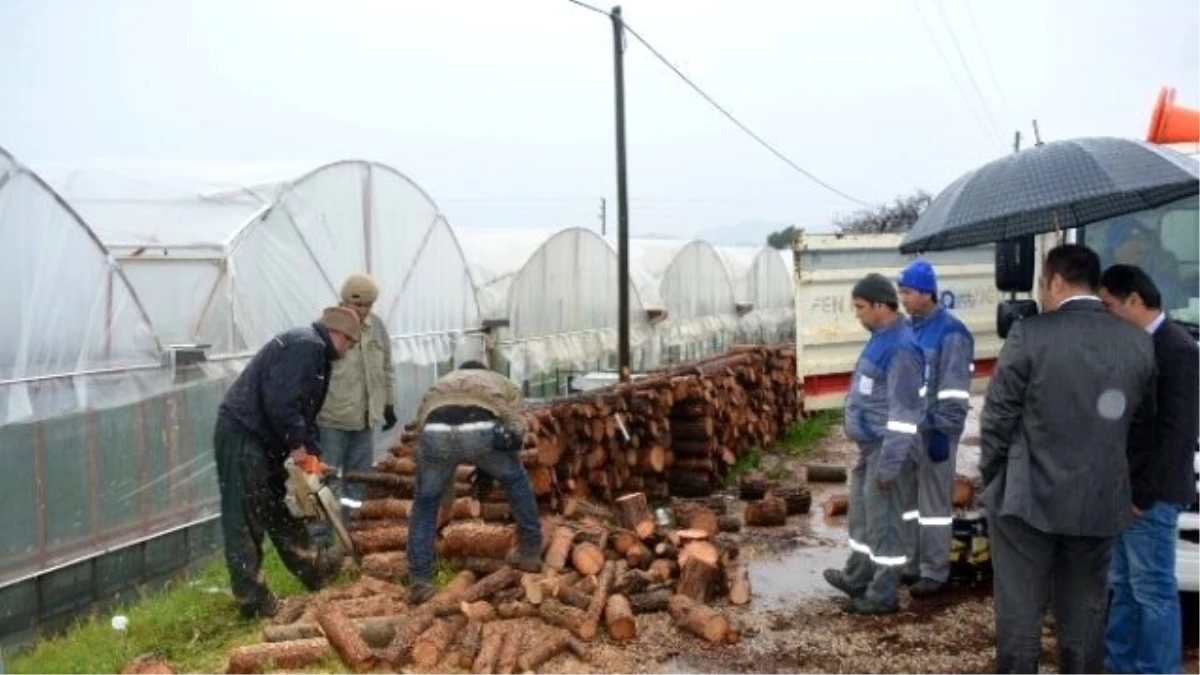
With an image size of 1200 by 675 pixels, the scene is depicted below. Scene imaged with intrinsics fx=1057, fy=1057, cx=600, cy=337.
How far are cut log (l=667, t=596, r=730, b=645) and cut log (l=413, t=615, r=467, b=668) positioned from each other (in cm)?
124

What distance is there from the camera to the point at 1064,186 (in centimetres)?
502

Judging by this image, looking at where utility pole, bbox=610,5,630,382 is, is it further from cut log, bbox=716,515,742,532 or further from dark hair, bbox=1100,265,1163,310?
dark hair, bbox=1100,265,1163,310

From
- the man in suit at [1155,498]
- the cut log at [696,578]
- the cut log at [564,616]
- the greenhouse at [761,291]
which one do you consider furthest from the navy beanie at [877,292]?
the greenhouse at [761,291]

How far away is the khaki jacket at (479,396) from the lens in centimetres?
604

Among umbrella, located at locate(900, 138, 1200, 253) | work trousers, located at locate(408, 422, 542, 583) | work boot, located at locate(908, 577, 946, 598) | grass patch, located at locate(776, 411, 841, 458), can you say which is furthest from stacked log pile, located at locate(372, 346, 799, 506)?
umbrella, located at locate(900, 138, 1200, 253)

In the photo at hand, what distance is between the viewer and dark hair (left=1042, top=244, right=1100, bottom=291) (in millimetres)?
4289

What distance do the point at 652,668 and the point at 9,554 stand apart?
4.44m

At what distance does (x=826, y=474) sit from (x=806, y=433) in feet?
13.2

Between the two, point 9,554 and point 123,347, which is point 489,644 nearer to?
point 9,554

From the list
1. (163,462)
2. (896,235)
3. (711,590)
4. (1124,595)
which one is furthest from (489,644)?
(896,235)

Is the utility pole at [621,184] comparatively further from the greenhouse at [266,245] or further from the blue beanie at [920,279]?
the blue beanie at [920,279]

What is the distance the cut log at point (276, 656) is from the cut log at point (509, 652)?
84cm

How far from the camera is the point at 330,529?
6922mm

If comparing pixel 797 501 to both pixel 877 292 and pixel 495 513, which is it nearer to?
pixel 495 513
